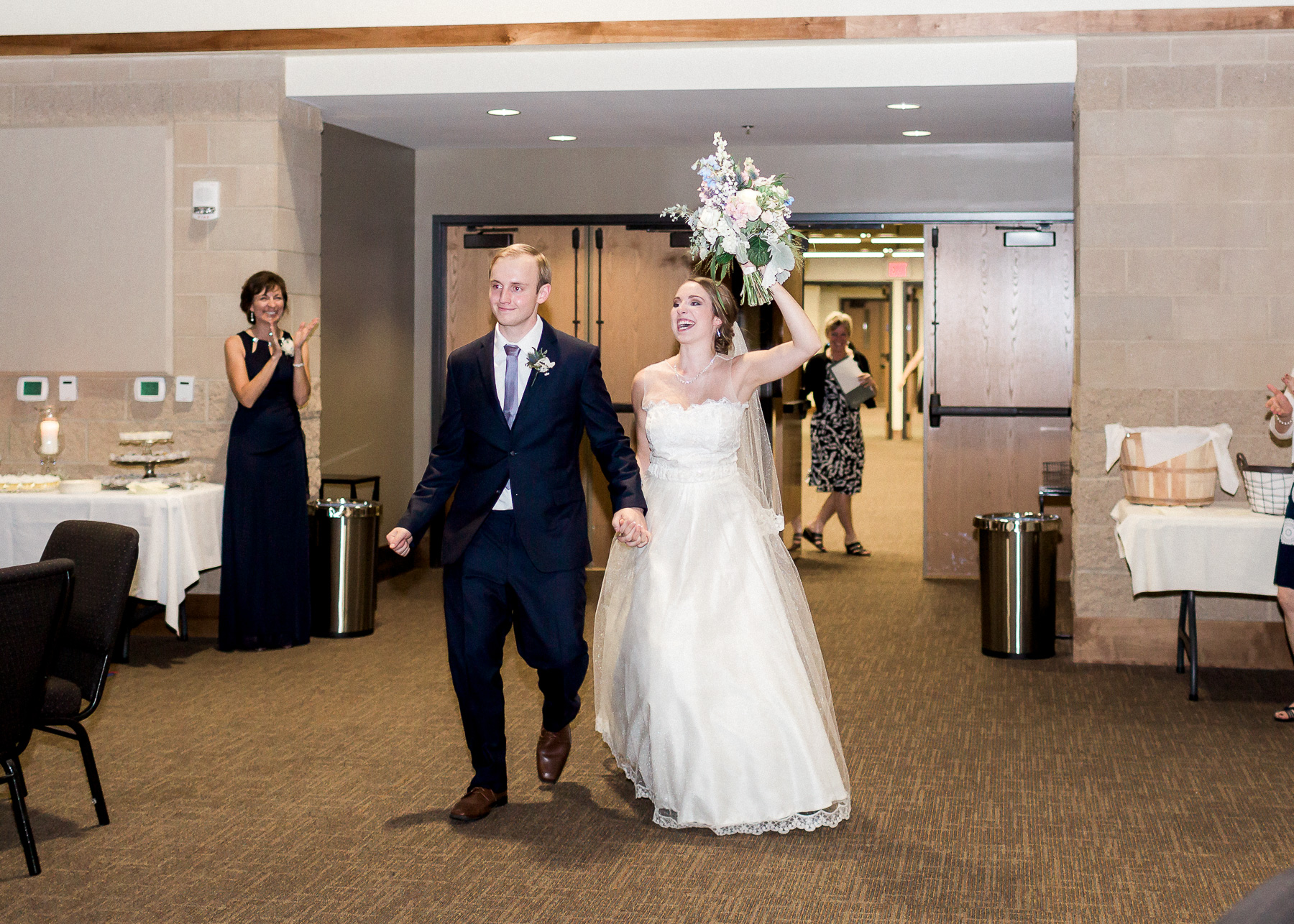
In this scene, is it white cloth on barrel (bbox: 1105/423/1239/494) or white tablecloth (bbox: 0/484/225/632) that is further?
white tablecloth (bbox: 0/484/225/632)

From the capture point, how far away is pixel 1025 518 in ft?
21.5

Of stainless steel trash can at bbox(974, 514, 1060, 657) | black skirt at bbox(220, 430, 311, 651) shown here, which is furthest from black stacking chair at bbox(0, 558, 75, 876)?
stainless steel trash can at bbox(974, 514, 1060, 657)

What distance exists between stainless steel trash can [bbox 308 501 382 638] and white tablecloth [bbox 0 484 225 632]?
0.81 meters

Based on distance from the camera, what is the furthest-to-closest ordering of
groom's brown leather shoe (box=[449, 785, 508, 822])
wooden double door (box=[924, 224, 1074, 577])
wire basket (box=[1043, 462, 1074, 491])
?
wooden double door (box=[924, 224, 1074, 577])
wire basket (box=[1043, 462, 1074, 491])
groom's brown leather shoe (box=[449, 785, 508, 822])

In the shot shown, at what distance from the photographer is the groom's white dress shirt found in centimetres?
400

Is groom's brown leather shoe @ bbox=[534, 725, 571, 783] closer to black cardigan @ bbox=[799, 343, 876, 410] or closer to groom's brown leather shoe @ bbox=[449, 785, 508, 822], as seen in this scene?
groom's brown leather shoe @ bbox=[449, 785, 508, 822]

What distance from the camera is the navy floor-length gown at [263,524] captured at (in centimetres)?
662

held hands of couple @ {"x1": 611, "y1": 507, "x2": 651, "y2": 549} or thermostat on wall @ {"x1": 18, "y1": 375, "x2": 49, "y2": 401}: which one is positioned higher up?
thermostat on wall @ {"x1": 18, "y1": 375, "x2": 49, "y2": 401}

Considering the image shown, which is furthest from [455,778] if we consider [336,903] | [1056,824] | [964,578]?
[964,578]

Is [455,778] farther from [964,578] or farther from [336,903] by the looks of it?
[964,578]

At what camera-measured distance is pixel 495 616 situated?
13.3 ft

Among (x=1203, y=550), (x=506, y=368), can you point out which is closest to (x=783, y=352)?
(x=506, y=368)

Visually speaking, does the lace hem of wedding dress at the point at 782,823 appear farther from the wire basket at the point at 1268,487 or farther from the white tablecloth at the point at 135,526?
the white tablecloth at the point at 135,526

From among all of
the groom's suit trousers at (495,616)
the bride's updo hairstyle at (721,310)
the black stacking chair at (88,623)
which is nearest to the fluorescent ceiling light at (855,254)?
the bride's updo hairstyle at (721,310)
